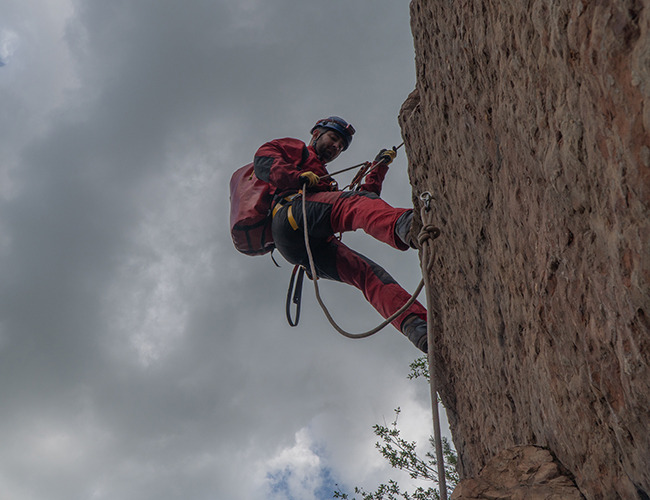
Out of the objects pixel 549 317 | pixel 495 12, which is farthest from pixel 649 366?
pixel 495 12

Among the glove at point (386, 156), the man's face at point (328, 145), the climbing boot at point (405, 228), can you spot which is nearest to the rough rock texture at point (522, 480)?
the climbing boot at point (405, 228)

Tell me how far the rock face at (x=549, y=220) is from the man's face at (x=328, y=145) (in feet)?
9.23

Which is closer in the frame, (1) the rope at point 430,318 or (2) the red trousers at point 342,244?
(1) the rope at point 430,318

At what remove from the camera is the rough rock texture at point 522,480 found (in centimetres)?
175

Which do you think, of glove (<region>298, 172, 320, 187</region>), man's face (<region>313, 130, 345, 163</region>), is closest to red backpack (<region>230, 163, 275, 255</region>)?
glove (<region>298, 172, 320, 187</region>)

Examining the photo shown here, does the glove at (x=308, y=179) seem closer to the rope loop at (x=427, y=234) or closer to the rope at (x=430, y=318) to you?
the rope at (x=430, y=318)

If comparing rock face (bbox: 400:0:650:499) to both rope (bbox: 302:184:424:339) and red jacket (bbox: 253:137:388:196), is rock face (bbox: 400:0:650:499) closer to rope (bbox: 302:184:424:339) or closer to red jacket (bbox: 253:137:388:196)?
rope (bbox: 302:184:424:339)

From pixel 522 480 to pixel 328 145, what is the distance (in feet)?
14.4

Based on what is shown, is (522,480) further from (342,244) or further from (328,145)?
(328,145)

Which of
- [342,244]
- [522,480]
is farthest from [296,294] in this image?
[522,480]

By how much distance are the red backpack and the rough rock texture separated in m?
3.51

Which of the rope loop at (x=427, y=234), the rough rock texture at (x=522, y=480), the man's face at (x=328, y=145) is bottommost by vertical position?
the rough rock texture at (x=522, y=480)

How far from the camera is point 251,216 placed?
16.9 feet

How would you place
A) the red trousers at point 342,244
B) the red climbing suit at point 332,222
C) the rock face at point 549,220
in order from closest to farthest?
the rock face at point 549,220 < the red trousers at point 342,244 < the red climbing suit at point 332,222
